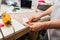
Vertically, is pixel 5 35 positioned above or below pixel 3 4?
below

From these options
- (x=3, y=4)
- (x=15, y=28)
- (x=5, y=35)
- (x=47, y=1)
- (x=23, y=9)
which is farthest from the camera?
(x=47, y=1)

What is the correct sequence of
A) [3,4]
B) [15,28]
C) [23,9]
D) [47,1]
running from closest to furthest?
[15,28], [23,9], [3,4], [47,1]

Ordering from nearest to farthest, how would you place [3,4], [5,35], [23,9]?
1. [5,35]
2. [23,9]
3. [3,4]

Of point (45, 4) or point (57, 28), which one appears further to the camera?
point (45, 4)

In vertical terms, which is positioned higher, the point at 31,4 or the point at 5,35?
the point at 31,4

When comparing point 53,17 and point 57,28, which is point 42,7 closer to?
point 53,17

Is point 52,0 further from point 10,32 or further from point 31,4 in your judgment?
point 10,32

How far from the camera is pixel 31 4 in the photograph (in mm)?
1722

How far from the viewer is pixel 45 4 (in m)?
1.75

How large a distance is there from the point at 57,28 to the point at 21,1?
0.84m

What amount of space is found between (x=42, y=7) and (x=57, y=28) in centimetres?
81

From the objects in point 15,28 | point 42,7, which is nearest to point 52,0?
point 42,7

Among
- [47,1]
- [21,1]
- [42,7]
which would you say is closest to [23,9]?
[21,1]

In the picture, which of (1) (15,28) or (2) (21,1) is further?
(2) (21,1)
